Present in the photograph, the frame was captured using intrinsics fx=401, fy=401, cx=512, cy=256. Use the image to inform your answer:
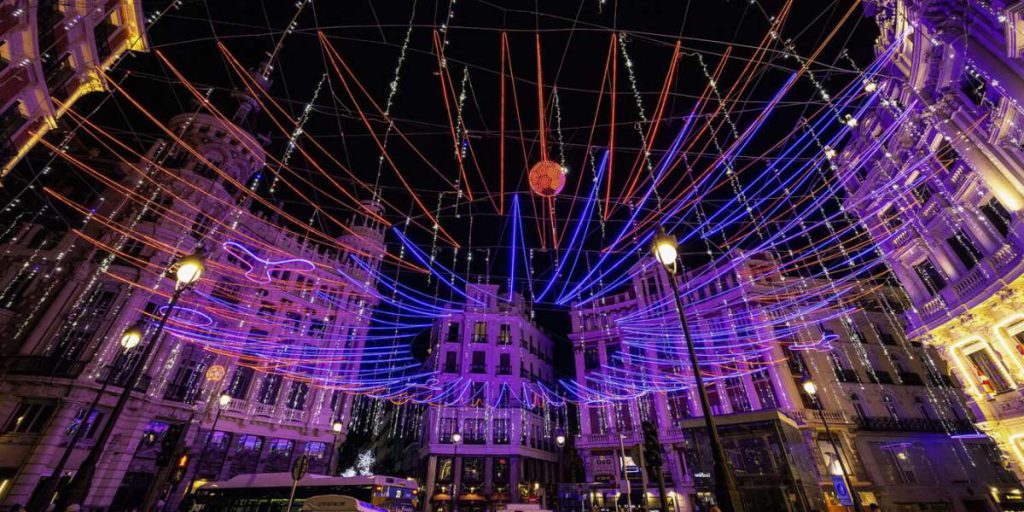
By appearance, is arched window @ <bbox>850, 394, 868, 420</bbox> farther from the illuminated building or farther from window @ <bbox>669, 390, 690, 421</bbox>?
the illuminated building

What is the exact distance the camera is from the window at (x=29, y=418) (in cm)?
1758

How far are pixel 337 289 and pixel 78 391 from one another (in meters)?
14.8

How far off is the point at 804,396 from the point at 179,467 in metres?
30.8

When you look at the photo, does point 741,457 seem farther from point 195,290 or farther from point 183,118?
point 183,118

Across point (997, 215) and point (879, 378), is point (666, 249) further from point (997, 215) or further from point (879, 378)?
point (879, 378)

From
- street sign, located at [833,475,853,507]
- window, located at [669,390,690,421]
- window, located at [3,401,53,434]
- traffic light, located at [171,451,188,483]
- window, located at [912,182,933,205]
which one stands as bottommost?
street sign, located at [833,475,853,507]

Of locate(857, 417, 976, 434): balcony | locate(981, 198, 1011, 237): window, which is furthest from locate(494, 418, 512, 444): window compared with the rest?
locate(981, 198, 1011, 237): window

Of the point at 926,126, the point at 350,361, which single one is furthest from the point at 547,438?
the point at 926,126

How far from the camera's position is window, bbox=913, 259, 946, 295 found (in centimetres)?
1627

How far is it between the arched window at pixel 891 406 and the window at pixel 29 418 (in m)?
45.0

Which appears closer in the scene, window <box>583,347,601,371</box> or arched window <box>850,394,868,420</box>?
arched window <box>850,394,868,420</box>

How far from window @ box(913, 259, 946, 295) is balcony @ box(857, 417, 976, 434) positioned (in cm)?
1149

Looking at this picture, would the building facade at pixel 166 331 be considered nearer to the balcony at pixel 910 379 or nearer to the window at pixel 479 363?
the window at pixel 479 363

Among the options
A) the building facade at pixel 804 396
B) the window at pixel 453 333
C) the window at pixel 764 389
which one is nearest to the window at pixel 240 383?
the window at pixel 453 333
